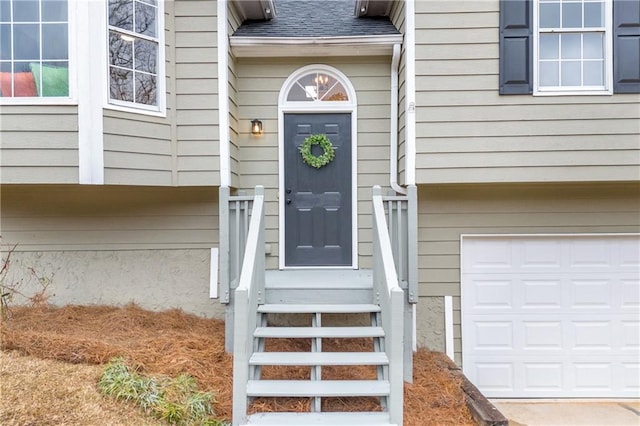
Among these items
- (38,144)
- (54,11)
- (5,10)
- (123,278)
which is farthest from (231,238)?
(5,10)

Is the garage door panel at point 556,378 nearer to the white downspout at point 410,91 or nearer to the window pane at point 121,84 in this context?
the white downspout at point 410,91

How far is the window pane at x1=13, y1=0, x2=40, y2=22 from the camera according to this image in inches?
142

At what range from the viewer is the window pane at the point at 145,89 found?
13.0ft

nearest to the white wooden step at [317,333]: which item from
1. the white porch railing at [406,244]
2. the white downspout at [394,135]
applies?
the white porch railing at [406,244]

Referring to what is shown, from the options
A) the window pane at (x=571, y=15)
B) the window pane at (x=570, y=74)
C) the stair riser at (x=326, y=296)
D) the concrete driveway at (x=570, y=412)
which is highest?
the window pane at (x=571, y=15)

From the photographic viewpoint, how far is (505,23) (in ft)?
13.0

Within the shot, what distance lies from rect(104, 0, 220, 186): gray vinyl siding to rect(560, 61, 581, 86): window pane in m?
3.71

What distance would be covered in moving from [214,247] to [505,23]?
13.3 ft

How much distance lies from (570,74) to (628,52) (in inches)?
22.5

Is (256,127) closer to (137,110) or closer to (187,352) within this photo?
(137,110)

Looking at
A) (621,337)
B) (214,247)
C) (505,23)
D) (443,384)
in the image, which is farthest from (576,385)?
(214,247)

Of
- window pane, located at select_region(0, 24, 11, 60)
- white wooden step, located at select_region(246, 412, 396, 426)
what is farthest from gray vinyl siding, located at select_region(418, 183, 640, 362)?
window pane, located at select_region(0, 24, 11, 60)

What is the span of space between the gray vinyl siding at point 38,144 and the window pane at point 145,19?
3.67ft

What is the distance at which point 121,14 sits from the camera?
3834 millimetres
